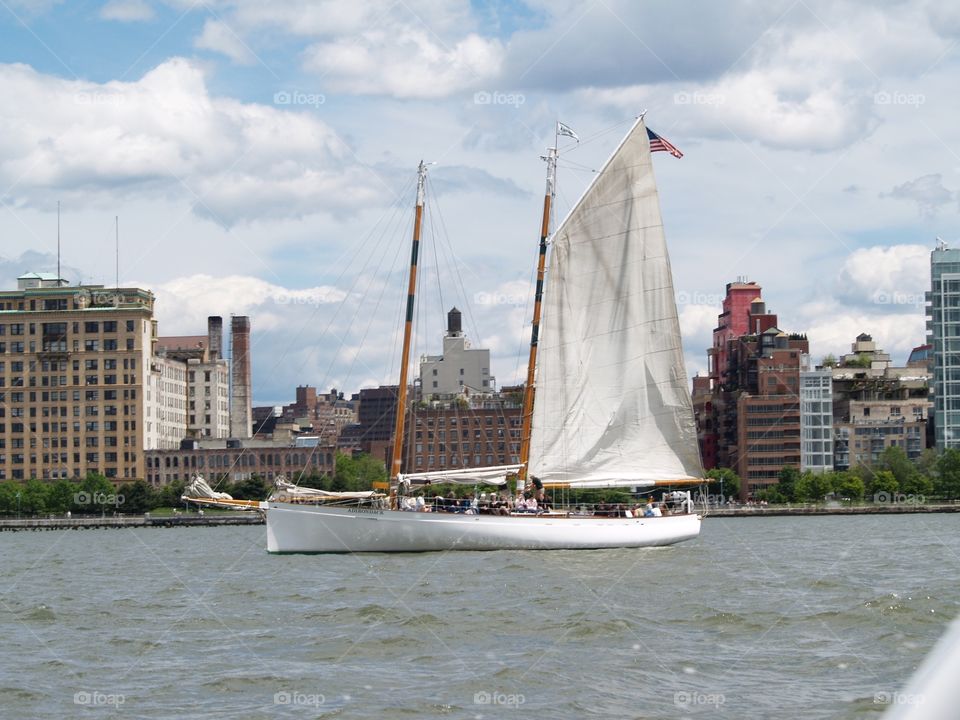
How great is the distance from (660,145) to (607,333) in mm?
9294

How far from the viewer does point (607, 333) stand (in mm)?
65312

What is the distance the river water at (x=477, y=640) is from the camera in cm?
2123

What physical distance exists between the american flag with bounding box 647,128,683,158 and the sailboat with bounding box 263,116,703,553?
1.17 feet

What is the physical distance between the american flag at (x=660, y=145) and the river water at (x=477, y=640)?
70.0ft

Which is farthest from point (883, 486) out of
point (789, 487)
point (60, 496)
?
point (60, 496)

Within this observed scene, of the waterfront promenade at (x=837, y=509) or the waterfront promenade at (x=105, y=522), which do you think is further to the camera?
→ the waterfront promenade at (x=837, y=509)

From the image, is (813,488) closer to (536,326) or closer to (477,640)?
(536,326)

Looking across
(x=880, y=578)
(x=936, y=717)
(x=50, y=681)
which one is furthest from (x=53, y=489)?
(x=936, y=717)

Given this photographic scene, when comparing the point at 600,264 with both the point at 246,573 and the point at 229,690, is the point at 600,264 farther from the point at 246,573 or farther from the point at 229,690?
the point at 229,690

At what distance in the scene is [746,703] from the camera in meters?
20.6

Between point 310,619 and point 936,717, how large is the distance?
3207cm

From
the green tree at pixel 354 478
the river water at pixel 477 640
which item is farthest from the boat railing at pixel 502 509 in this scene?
the green tree at pixel 354 478

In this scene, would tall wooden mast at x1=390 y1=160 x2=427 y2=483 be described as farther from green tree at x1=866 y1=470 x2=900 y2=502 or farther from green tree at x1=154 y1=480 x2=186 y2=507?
green tree at x1=866 y1=470 x2=900 y2=502

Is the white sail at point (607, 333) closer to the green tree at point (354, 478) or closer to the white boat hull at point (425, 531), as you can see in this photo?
the white boat hull at point (425, 531)
